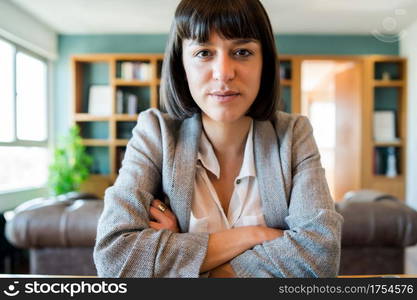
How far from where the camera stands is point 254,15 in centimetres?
39

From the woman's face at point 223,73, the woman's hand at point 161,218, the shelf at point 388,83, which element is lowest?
the woman's hand at point 161,218

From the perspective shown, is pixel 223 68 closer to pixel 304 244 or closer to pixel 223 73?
pixel 223 73

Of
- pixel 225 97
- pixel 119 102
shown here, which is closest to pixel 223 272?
pixel 225 97

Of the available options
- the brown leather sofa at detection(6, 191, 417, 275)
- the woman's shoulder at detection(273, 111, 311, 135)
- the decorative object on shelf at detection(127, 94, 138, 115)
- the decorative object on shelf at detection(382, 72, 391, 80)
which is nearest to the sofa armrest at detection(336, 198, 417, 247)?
the brown leather sofa at detection(6, 191, 417, 275)

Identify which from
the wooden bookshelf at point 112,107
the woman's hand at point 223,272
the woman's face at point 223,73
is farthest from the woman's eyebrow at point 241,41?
the wooden bookshelf at point 112,107

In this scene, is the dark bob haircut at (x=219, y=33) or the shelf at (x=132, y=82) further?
the shelf at (x=132, y=82)

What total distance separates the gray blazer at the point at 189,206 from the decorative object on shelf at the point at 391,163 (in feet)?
7.01

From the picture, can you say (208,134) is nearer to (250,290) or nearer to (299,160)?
(299,160)

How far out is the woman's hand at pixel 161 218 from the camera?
1.39ft

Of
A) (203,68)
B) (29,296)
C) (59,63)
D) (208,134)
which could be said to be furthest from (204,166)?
(59,63)

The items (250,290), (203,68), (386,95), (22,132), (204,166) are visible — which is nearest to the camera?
(250,290)

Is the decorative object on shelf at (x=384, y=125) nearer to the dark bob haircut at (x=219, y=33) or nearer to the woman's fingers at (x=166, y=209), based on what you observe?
the dark bob haircut at (x=219, y=33)

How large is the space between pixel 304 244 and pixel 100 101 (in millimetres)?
2385

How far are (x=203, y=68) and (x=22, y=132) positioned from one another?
0.43 meters
